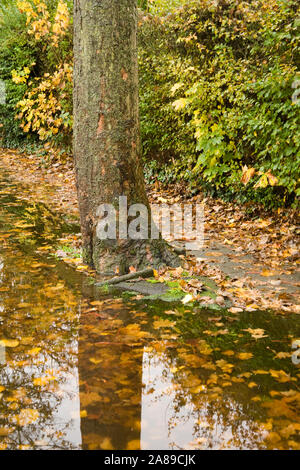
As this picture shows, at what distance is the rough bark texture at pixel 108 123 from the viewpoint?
4516 millimetres

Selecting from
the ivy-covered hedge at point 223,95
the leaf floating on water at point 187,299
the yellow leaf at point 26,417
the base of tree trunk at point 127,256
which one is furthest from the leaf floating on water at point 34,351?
the ivy-covered hedge at point 223,95

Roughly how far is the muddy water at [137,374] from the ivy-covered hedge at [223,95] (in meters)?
2.92

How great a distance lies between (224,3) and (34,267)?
5.37 meters

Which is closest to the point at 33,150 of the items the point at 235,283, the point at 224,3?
the point at 224,3

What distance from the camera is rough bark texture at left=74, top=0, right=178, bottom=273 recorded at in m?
4.52

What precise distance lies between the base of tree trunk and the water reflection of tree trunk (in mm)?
1315

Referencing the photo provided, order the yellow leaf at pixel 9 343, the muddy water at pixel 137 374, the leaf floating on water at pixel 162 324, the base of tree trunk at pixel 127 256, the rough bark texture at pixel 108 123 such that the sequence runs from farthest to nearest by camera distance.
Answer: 1. the base of tree trunk at pixel 127 256
2. the rough bark texture at pixel 108 123
3. the leaf floating on water at pixel 162 324
4. the yellow leaf at pixel 9 343
5. the muddy water at pixel 137 374

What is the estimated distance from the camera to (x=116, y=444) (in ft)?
7.99

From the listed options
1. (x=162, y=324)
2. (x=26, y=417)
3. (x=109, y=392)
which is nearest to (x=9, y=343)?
(x=26, y=417)

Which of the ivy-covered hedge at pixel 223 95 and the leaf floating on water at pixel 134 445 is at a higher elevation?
the ivy-covered hedge at pixel 223 95

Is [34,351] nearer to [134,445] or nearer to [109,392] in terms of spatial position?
[109,392]

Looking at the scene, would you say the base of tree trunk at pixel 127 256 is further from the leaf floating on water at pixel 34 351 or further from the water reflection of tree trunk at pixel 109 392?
the leaf floating on water at pixel 34 351

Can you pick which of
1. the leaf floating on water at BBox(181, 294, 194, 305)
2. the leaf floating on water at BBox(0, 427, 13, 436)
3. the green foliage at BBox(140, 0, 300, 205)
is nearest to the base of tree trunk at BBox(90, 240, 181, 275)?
the leaf floating on water at BBox(181, 294, 194, 305)

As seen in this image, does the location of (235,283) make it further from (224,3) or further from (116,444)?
(224,3)
